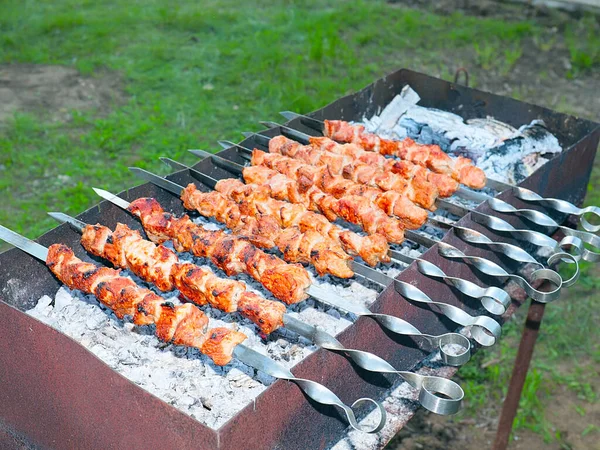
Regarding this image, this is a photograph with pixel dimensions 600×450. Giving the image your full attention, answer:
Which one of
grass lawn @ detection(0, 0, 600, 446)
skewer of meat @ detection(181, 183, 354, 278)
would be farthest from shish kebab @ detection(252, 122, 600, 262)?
grass lawn @ detection(0, 0, 600, 446)

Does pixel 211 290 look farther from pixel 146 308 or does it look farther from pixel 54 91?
pixel 54 91

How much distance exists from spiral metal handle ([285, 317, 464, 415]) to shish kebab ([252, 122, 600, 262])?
0.98 meters

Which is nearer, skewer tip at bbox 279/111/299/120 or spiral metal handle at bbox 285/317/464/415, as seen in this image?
spiral metal handle at bbox 285/317/464/415

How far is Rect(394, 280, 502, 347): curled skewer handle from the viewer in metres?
2.39

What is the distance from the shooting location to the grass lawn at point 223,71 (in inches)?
217

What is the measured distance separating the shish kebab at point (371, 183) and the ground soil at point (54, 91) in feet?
13.8

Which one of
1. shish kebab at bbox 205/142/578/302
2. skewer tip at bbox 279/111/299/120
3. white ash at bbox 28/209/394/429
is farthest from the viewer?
skewer tip at bbox 279/111/299/120

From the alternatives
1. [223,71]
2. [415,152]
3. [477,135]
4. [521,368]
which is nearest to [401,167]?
[415,152]

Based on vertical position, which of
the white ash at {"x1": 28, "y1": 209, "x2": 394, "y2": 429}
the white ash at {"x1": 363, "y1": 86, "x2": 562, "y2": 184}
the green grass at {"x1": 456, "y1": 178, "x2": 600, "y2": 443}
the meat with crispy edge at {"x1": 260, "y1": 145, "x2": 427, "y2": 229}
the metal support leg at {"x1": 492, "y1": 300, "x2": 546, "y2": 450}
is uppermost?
the meat with crispy edge at {"x1": 260, "y1": 145, "x2": 427, "y2": 229}

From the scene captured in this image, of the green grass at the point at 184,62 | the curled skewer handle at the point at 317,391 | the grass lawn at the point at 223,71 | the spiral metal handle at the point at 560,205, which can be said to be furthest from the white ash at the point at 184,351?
the green grass at the point at 184,62

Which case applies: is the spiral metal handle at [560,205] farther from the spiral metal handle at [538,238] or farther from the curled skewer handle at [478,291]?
the curled skewer handle at [478,291]

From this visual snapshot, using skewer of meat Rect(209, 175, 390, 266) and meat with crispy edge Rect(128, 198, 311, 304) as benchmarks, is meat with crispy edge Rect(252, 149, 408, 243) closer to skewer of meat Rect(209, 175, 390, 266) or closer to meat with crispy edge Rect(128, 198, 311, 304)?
skewer of meat Rect(209, 175, 390, 266)

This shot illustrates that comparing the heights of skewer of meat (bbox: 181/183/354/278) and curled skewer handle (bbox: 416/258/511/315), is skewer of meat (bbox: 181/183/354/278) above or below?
below

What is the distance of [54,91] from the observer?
7723 millimetres
